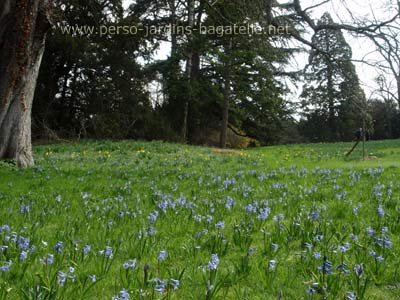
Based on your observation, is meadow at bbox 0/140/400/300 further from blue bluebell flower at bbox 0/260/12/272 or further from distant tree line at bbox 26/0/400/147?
distant tree line at bbox 26/0/400/147

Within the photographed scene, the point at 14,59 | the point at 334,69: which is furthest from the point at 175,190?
the point at 334,69

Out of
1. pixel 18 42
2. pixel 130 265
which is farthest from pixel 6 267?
pixel 18 42

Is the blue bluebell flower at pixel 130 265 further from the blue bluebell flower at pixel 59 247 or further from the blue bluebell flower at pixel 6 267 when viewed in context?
the blue bluebell flower at pixel 6 267

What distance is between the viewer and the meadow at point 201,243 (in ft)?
7.38

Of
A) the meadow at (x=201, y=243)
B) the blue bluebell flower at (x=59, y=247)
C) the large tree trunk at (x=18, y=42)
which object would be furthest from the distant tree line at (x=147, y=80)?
the blue bluebell flower at (x=59, y=247)

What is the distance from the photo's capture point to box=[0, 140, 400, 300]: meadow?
2.25m

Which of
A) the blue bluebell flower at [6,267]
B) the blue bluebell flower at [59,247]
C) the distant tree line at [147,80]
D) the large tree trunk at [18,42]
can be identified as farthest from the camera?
the distant tree line at [147,80]

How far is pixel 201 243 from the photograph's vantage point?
128 inches

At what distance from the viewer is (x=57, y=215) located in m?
4.43

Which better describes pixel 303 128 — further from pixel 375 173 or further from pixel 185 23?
pixel 375 173

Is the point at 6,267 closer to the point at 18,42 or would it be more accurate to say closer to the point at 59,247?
the point at 59,247

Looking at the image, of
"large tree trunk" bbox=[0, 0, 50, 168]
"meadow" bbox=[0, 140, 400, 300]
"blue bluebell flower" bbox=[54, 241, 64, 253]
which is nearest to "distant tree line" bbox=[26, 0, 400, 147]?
"large tree trunk" bbox=[0, 0, 50, 168]

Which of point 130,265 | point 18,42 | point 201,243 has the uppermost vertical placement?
point 18,42

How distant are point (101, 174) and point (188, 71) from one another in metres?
19.9
